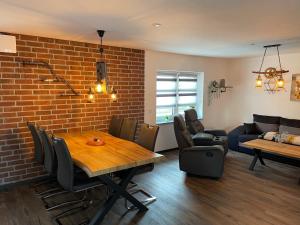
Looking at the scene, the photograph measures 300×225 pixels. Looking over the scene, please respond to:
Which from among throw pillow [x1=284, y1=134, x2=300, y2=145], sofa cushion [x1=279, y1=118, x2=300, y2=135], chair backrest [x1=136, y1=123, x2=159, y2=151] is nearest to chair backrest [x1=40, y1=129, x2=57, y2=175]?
chair backrest [x1=136, y1=123, x2=159, y2=151]

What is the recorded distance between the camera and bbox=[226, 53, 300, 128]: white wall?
5.25 meters

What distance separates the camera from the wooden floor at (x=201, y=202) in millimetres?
2682

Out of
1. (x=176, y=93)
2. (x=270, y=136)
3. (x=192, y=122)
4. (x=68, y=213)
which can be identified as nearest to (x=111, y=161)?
(x=68, y=213)

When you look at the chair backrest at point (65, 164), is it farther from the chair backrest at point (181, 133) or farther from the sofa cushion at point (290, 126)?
the sofa cushion at point (290, 126)

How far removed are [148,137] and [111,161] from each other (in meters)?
0.86

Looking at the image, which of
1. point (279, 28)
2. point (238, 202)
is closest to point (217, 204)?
point (238, 202)

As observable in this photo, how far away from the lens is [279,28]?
2848mm

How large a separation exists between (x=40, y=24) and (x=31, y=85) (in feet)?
3.50

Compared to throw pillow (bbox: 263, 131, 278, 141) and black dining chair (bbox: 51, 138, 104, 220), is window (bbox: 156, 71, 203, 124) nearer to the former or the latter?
throw pillow (bbox: 263, 131, 278, 141)

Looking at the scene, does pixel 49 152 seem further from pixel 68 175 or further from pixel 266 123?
pixel 266 123

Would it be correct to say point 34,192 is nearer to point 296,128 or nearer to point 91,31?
point 91,31

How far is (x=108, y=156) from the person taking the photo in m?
2.58

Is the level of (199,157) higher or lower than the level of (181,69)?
lower

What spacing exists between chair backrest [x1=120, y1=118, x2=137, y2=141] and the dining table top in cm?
39
